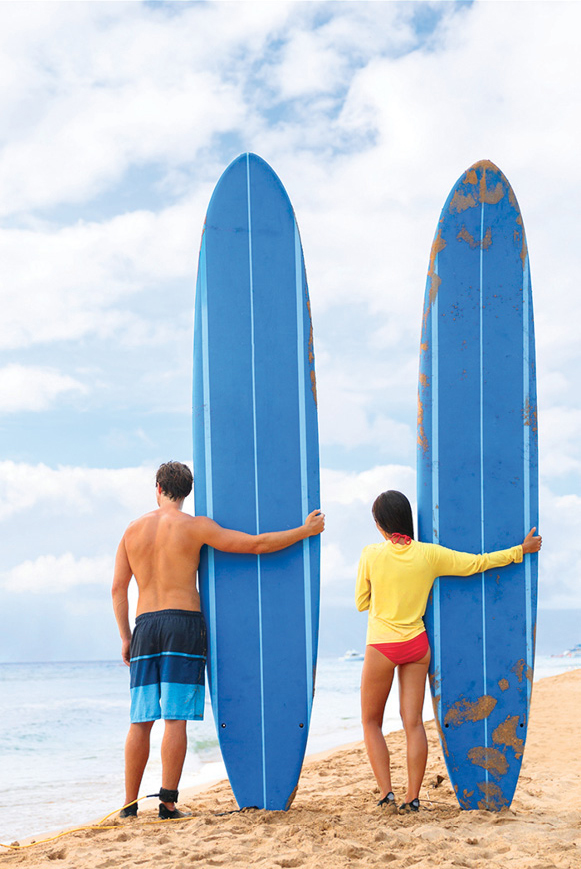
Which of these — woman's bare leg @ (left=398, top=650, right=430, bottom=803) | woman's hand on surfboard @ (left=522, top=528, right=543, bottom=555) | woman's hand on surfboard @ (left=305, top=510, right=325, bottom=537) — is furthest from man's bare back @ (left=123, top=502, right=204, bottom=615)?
woman's hand on surfboard @ (left=522, top=528, right=543, bottom=555)

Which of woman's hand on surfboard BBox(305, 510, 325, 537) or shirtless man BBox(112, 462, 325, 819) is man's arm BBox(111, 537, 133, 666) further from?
woman's hand on surfboard BBox(305, 510, 325, 537)

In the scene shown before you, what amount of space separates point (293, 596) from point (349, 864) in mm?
1106

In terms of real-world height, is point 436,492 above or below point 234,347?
below

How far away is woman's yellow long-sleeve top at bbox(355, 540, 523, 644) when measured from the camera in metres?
2.87

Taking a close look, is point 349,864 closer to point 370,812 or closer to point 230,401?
point 370,812

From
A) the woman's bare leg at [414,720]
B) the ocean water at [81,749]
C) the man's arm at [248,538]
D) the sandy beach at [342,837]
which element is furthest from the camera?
the ocean water at [81,749]

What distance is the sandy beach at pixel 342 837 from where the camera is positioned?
2301 millimetres

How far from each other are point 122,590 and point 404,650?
3.85 feet

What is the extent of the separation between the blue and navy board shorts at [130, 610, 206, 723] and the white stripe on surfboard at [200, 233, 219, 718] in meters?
0.17

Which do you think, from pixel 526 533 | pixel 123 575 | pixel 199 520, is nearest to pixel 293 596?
pixel 199 520

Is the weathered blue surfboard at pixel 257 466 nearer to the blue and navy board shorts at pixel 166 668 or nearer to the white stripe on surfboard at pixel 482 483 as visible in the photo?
the blue and navy board shorts at pixel 166 668

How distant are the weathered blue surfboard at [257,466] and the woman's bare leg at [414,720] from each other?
422 millimetres

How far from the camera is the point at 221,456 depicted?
3.24 meters

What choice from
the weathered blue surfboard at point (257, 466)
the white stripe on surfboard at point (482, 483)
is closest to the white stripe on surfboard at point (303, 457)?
the weathered blue surfboard at point (257, 466)
